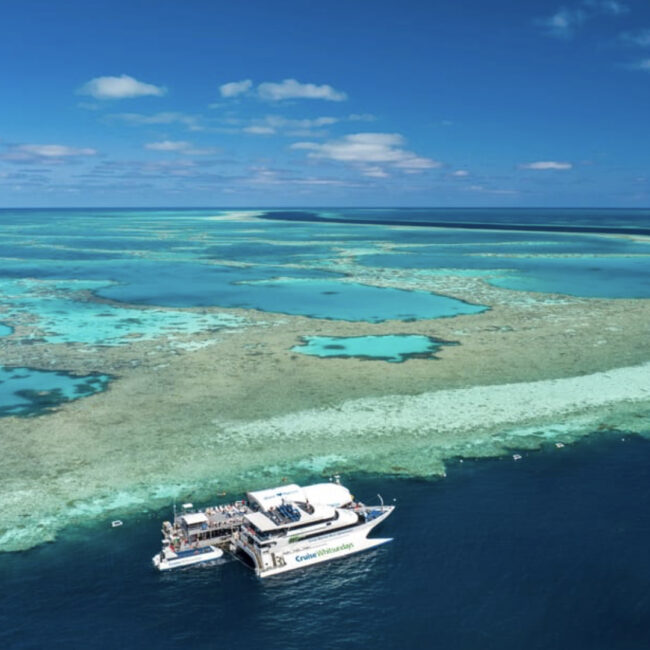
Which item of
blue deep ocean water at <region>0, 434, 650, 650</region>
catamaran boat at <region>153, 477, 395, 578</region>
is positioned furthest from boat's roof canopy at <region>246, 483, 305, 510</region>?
blue deep ocean water at <region>0, 434, 650, 650</region>

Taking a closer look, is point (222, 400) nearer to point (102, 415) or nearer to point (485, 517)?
point (102, 415)

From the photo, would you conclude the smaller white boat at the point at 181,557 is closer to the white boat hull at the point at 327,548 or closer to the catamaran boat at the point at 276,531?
the catamaran boat at the point at 276,531

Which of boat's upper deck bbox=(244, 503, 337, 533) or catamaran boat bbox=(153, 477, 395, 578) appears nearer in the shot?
catamaran boat bbox=(153, 477, 395, 578)

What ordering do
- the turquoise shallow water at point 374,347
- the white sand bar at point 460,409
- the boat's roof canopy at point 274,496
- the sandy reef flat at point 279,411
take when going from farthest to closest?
the turquoise shallow water at point 374,347 → the white sand bar at point 460,409 → the sandy reef flat at point 279,411 → the boat's roof canopy at point 274,496

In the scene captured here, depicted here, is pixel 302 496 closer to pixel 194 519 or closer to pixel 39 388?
→ pixel 194 519

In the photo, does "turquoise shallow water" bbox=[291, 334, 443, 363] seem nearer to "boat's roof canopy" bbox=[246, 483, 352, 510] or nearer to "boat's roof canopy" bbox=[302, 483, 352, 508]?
"boat's roof canopy" bbox=[302, 483, 352, 508]

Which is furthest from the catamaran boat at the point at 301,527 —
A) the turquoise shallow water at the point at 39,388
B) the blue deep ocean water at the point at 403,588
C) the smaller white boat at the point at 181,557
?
the turquoise shallow water at the point at 39,388
